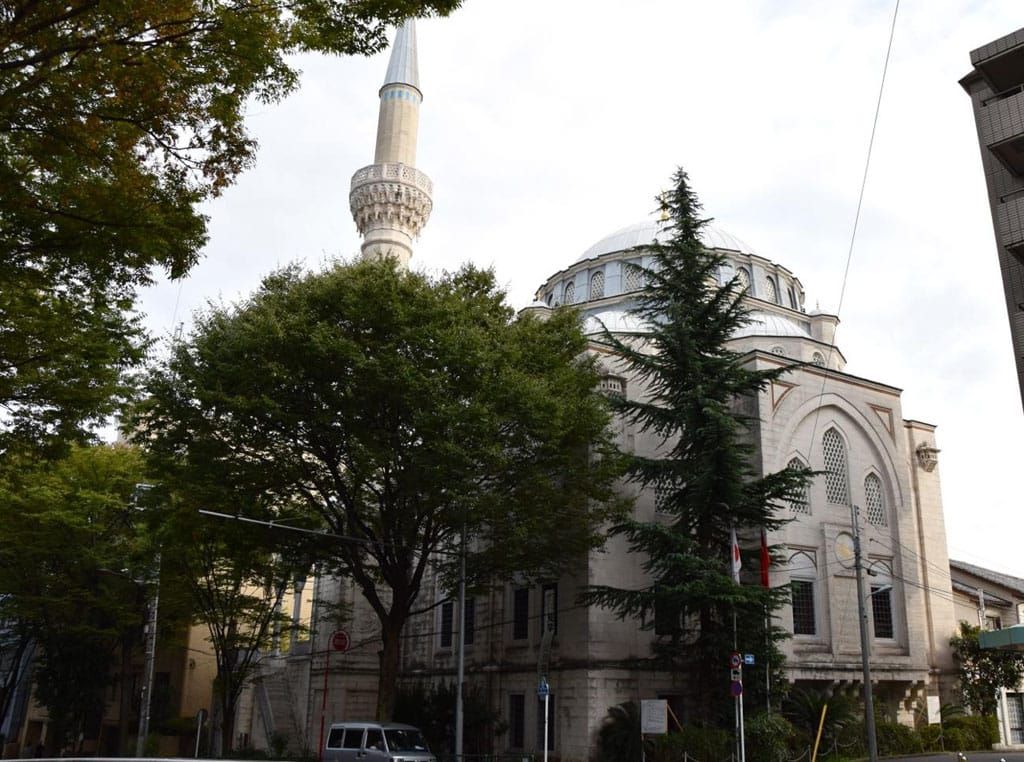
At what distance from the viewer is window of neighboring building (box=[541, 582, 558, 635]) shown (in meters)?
27.6

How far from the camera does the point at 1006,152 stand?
1906cm

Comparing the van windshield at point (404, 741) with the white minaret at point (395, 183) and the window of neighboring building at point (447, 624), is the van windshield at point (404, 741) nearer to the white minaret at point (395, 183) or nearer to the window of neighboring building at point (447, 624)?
the window of neighboring building at point (447, 624)

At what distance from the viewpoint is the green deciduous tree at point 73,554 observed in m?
29.4

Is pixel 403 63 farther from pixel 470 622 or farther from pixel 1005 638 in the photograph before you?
pixel 1005 638

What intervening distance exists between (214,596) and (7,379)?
18.3 metres

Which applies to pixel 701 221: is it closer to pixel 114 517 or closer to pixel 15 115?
pixel 15 115

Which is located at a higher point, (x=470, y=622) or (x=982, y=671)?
(x=470, y=622)

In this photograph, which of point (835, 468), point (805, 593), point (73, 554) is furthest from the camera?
point (835, 468)

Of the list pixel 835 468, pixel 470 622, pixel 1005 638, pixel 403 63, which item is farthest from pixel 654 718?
pixel 403 63

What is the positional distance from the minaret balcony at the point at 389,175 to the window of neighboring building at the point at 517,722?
24836 mm

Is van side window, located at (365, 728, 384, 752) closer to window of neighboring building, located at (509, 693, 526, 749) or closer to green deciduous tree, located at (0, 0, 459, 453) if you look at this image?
window of neighboring building, located at (509, 693, 526, 749)

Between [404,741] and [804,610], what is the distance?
14.5 meters

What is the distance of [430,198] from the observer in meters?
43.7

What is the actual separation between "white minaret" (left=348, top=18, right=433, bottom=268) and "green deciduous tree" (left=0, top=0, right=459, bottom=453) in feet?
99.0
